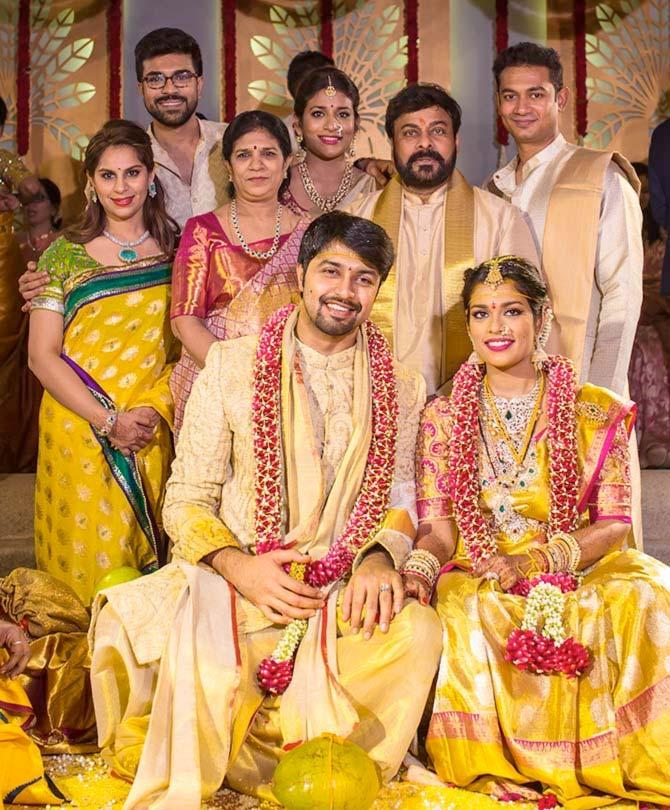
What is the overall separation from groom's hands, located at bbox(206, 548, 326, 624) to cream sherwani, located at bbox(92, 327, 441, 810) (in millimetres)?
41

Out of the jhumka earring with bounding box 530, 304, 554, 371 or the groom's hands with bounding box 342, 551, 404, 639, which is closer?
the groom's hands with bounding box 342, 551, 404, 639

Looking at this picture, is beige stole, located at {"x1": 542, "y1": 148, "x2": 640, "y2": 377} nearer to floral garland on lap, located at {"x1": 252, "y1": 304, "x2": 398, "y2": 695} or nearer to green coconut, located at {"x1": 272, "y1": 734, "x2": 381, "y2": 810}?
floral garland on lap, located at {"x1": 252, "y1": 304, "x2": 398, "y2": 695}

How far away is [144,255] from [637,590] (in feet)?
7.43

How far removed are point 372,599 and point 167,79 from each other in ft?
8.50

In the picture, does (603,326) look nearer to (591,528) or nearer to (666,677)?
(591,528)

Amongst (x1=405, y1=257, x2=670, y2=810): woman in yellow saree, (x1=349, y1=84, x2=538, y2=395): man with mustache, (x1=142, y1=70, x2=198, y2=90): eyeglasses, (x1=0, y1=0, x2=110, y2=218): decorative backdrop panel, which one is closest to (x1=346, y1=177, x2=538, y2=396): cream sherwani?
(x1=349, y1=84, x2=538, y2=395): man with mustache

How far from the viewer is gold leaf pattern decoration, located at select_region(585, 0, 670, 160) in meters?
7.13

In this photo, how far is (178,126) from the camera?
4996 mm

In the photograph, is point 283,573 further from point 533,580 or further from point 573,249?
point 573,249

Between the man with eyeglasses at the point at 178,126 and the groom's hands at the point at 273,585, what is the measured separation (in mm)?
1998

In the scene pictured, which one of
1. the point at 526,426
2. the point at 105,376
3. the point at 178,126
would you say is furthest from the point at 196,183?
the point at 526,426

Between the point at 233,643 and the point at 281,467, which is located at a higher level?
the point at 281,467

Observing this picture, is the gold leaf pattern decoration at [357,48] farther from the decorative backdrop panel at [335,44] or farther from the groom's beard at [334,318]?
the groom's beard at [334,318]

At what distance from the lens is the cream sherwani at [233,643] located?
10.4 ft
